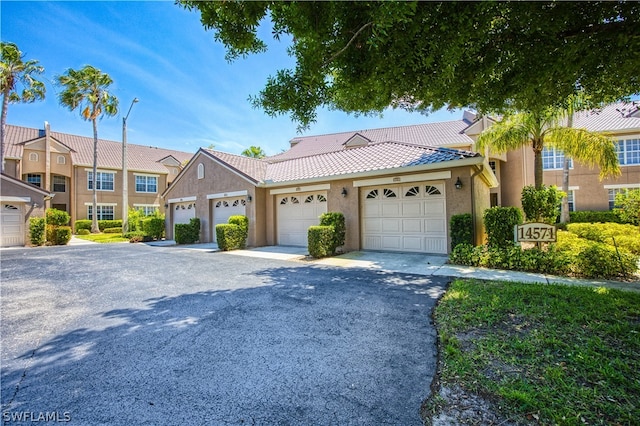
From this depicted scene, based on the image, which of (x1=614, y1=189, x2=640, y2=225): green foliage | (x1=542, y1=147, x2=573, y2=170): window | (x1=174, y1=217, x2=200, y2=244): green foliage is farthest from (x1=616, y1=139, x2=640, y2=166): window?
(x1=174, y1=217, x2=200, y2=244): green foliage

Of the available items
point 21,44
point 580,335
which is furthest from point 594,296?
point 21,44

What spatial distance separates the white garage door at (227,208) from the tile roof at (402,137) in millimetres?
14457

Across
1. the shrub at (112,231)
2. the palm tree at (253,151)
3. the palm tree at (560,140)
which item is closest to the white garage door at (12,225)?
the shrub at (112,231)

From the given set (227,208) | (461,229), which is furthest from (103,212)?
(461,229)

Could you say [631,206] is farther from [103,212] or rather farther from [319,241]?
[103,212]

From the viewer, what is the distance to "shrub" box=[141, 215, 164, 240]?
2042 cm

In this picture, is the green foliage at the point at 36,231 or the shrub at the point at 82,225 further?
the shrub at the point at 82,225

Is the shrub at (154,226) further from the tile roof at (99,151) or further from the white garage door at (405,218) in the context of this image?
the white garage door at (405,218)

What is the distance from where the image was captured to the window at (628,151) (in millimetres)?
18750

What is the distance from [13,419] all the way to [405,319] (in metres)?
4.53

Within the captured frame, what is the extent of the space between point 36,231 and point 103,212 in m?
11.4

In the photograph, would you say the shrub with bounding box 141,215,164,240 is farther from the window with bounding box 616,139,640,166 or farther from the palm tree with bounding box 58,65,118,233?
the window with bounding box 616,139,640,166

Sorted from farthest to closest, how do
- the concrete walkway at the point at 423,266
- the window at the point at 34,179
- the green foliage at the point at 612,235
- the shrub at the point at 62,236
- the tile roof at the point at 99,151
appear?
the tile roof at the point at 99,151
the window at the point at 34,179
the shrub at the point at 62,236
the green foliage at the point at 612,235
the concrete walkway at the point at 423,266

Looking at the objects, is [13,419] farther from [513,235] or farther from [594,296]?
[513,235]
